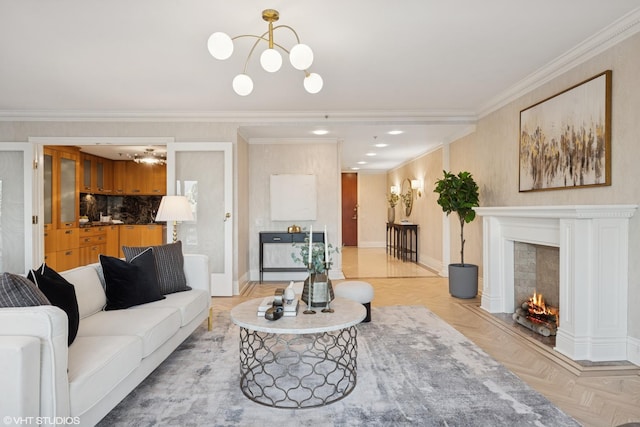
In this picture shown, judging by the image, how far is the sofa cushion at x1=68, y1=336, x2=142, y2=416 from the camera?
1.65m

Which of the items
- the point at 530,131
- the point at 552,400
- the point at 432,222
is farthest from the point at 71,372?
the point at 432,222

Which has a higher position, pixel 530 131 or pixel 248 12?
pixel 248 12

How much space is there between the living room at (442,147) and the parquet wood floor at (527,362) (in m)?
0.52

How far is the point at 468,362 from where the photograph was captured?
2.84 m

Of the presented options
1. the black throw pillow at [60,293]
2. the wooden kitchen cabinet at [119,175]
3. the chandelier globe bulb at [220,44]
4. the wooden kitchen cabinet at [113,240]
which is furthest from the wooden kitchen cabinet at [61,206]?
the chandelier globe bulb at [220,44]

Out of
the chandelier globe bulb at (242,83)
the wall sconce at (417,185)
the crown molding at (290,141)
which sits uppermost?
the crown molding at (290,141)

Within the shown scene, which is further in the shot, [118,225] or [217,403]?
[118,225]

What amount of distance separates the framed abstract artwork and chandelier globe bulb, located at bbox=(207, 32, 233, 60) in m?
2.97

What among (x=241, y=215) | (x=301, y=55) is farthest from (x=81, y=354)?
(x=241, y=215)

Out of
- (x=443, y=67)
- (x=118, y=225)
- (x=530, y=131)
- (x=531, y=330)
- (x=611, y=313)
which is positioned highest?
(x=443, y=67)

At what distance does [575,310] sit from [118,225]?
7.93 meters

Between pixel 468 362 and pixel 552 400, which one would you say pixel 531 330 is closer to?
pixel 468 362

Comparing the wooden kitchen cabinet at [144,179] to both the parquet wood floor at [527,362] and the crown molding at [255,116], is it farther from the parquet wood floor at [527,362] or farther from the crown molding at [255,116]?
the parquet wood floor at [527,362]

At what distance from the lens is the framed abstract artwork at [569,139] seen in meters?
3.08
